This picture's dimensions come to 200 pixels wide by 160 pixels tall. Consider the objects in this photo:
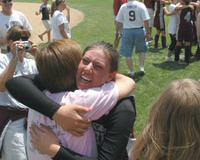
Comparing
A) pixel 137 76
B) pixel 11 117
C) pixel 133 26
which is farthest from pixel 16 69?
pixel 137 76

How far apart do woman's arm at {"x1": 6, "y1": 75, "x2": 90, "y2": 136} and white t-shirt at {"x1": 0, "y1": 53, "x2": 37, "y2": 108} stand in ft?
2.64

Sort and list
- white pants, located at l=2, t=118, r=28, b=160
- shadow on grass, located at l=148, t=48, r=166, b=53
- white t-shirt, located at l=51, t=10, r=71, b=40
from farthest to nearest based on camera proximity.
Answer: shadow on grass, located at l=148, t=48, r=166, b=53, white t-shirt, located at l=51, t=10, r=71, b=40, white pants, located at l=2, t=118, r=28, b=160

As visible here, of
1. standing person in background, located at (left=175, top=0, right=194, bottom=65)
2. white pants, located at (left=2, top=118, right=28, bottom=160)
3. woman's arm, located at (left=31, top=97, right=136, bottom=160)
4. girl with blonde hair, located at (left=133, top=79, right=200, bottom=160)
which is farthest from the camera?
standing person in background, located at (left=175, top=0, right=194, bottom=65)

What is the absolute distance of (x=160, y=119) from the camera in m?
1.49

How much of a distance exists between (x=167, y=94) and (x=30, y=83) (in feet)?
3.00

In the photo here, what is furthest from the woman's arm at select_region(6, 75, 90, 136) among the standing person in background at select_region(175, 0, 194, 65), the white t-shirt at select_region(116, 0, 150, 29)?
the standing person in background at select_region(175, 0, 194, 65)

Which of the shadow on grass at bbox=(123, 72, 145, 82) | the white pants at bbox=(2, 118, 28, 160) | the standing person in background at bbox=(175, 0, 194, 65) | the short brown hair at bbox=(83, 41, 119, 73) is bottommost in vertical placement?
the shadow on grass at bbox=(123, 72, 145, 82)

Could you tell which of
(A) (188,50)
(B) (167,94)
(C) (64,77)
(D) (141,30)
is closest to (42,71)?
(C) (64,77)

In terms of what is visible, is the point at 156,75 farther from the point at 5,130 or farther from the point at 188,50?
the point at 5,130

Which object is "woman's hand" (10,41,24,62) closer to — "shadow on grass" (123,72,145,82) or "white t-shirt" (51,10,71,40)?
"white t-shirt" (51,10,71,40)

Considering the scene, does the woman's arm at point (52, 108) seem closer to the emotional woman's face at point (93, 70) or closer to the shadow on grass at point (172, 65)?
the emotional woman's face at point (93, 70)

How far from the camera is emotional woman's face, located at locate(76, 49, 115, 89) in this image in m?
1.62

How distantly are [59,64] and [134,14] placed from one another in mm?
5002

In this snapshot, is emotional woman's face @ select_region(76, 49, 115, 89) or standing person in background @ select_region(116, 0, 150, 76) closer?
emotional woman's face @ select_region(76, 49, 115, 89)
